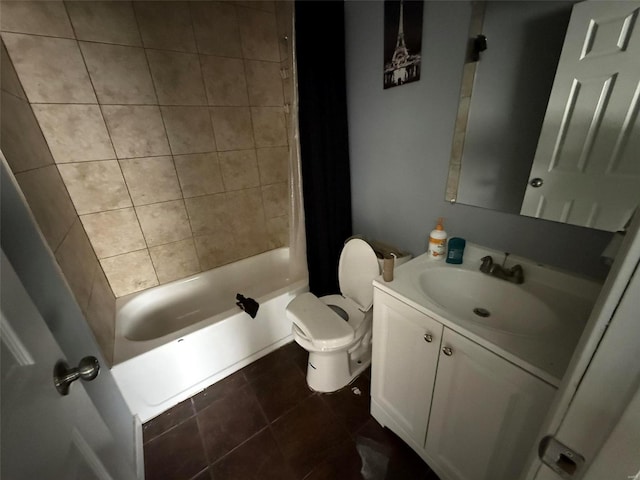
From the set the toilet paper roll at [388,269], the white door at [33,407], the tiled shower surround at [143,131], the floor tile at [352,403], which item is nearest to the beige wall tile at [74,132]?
the tiled shower surround at [143,131]

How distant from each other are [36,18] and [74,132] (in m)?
0.50

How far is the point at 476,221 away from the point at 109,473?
1505 mm

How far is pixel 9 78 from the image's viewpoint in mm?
1124

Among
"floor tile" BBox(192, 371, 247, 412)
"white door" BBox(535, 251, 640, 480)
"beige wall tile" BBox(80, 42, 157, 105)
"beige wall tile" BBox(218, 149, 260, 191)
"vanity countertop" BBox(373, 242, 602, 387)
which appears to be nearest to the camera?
"white door" BBox(535, 251, 640, 480)

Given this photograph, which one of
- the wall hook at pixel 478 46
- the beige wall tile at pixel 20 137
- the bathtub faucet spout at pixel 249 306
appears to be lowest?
the bathtub faucet spout at pixel 249 306

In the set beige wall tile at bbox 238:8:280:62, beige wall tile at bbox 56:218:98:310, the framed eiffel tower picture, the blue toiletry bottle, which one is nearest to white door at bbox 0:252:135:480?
beige wall tile at bbox 56:218:98:310

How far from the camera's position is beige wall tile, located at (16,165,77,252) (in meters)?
0.98

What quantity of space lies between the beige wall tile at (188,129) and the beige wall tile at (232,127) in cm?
5

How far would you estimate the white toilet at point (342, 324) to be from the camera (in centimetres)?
133

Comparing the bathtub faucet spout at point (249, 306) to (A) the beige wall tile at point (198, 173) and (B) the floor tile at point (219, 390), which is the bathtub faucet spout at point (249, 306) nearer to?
(B) the floor tile at point (219, 390)

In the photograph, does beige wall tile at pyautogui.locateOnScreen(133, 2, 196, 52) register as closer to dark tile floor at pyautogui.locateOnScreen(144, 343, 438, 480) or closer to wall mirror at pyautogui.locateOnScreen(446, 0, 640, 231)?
wall mirror at pyautogui.locateOnScreen(446, 0, 640, 231)

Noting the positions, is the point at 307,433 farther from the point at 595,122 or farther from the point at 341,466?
the point at 595,122

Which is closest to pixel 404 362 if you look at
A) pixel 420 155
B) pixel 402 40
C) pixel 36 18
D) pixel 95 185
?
pixel 420 155

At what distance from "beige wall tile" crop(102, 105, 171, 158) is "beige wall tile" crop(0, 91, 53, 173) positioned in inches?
12.2
